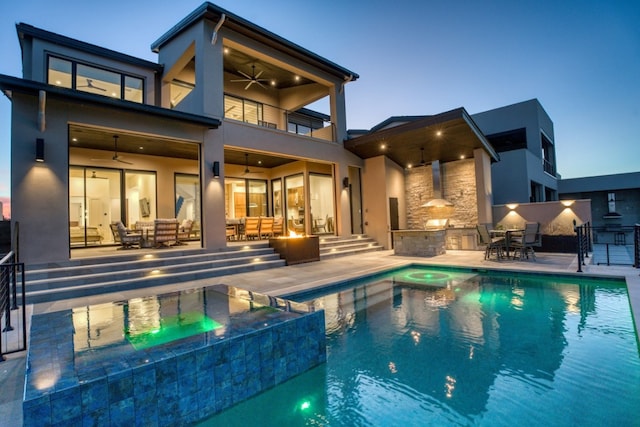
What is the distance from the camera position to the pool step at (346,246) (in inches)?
409

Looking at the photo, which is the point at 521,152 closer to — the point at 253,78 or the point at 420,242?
the point at 420,242

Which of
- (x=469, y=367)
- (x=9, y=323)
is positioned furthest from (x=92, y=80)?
(x=469, y=367)

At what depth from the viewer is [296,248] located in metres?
8.97

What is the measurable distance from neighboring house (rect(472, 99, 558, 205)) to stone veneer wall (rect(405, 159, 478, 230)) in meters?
3.78

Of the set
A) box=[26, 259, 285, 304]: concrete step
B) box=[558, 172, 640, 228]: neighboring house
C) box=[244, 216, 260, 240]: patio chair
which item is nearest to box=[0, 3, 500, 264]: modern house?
box=[244, 216, 260, 240]: patio chair

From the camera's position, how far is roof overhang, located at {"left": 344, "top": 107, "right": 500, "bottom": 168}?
952 cm

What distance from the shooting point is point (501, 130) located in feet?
58.5

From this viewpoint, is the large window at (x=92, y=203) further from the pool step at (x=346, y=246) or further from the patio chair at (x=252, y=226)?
the pool step at (x=346, y=246)

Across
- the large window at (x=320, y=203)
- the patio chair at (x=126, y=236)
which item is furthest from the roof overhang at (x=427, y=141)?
the patio chair at (x=126, y=236)

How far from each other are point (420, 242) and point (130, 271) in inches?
327

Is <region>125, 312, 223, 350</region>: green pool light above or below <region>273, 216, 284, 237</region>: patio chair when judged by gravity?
below

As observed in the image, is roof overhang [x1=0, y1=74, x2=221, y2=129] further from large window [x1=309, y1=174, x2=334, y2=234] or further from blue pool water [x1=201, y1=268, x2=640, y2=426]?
large window [x1=309, y1=174, x2=334, y2=234]

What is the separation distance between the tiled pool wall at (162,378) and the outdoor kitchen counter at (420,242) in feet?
25.9

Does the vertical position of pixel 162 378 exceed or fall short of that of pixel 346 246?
it falls short
